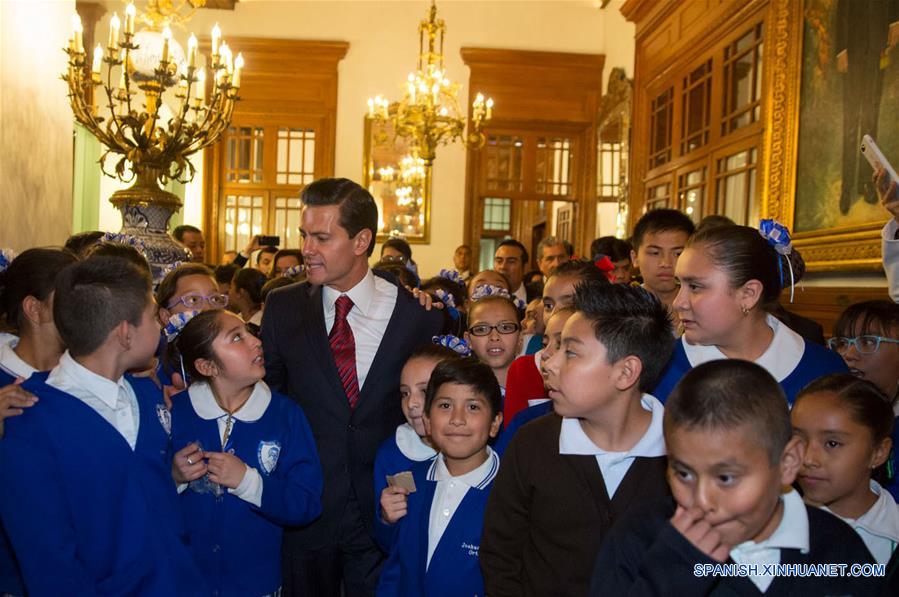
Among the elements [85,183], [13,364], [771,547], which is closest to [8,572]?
[13,364]

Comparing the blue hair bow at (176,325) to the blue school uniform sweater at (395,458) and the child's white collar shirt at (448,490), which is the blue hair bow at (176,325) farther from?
the child's white collar shirt at (448,490)

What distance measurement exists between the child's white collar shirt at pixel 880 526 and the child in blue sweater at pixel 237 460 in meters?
1.54

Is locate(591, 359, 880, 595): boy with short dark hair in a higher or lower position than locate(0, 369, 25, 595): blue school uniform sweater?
higher

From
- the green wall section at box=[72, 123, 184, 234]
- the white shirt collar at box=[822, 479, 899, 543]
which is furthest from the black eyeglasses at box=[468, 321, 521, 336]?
the green wall section at box=[72, 123, 184, 234]

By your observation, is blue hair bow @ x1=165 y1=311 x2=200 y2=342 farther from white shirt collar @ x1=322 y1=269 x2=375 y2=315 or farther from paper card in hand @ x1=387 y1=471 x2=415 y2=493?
paper card in hand @ x1=387 y1=471 x2=415 y2=493

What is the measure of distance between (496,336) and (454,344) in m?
0.52

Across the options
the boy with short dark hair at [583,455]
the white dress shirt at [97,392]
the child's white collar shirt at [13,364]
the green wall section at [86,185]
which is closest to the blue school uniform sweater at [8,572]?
the child's white collar shirt at [13,364]

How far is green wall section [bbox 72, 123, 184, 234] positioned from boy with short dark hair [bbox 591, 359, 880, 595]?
8.54 m

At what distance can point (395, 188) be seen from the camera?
10133 millimetres

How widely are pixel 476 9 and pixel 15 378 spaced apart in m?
9.12

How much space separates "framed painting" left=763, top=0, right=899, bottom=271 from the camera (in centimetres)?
418

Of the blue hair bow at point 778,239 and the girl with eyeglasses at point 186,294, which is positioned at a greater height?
the blue hair bow at point 778,239

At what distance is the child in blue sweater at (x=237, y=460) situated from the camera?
84.9 inches

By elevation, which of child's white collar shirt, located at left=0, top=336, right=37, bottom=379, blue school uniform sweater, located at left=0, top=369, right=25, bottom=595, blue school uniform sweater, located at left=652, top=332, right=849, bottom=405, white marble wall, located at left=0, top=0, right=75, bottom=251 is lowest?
blue school uniform sweater, located at left=0, top=369, right=25, bottom=595
